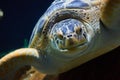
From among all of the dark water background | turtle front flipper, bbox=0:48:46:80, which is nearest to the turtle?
turtle front flipper, bbox=0:48:46:80

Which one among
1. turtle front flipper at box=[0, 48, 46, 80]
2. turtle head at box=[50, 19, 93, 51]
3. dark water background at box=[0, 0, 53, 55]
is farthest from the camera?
dark water background at box=[0, 0, 53, 55]

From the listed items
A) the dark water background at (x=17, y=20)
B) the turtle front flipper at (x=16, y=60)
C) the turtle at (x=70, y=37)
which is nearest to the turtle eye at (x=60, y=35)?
the turtle at (x=70, y=37)

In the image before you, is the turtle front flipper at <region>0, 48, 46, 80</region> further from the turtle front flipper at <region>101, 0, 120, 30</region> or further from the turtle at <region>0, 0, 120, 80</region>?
the turtle front flipper at <region>101, 0, 120, 30</region>

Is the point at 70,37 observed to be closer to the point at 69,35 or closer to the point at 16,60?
the point at 69,35

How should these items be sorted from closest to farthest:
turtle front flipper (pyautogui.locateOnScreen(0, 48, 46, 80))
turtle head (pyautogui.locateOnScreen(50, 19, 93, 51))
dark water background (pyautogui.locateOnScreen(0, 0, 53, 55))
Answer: turtle head (pyautogui.locateOnScreen(50, 19, 93, 51)), turtle front flipper (pyautogui.locateOnScreen(0, 48, 46, 80)), dark water background (pyautogui.locateOnScreen(0, 0, 53, 55))

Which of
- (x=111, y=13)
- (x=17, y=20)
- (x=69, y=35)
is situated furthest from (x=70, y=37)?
(x=17, y=20)

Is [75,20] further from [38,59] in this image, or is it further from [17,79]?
[17,79]

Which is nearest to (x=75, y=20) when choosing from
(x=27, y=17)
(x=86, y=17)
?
(x=86, y=17)
